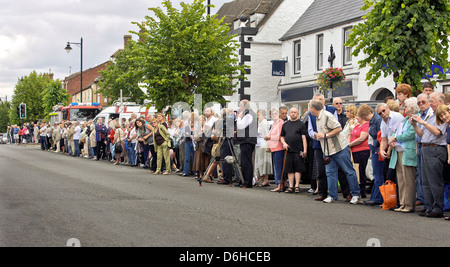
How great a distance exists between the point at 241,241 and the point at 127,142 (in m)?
18.4

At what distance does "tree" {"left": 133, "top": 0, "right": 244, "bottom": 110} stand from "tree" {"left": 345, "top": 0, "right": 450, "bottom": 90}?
40.4ft

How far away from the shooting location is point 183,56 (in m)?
27.1

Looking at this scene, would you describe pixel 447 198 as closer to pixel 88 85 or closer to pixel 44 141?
pixel 44 141

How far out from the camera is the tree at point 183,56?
88.9ft

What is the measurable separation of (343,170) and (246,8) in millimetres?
34994

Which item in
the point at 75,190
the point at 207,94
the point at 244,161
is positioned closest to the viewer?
the point at 75,190

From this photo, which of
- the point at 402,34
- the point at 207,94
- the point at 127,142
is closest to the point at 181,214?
the point at 402,34

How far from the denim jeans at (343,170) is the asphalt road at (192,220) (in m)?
0.34

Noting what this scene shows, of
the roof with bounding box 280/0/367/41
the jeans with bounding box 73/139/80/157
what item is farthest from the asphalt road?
the jeans with bounding box 73/139/80/157

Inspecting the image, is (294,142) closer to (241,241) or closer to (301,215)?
(301,215)

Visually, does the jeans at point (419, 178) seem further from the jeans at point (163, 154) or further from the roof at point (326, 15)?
the roof at point (326, 15)

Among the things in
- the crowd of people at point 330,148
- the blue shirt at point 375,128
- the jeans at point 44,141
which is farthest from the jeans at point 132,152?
the jeans at point 44,141

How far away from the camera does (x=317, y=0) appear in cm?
3688

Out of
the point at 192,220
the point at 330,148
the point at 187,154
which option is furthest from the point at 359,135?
the point at 187,154
